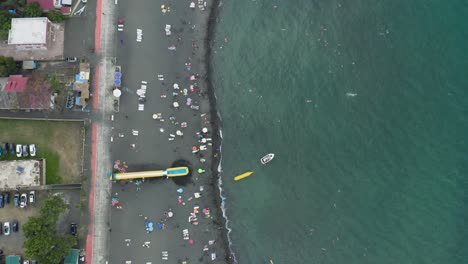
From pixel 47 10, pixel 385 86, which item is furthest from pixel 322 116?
pixel 47 10

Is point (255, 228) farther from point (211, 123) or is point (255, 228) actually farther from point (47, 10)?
point (47, 10)

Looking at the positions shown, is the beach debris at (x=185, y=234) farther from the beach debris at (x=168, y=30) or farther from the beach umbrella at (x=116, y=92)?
the beach debris at (x=168, y=30)

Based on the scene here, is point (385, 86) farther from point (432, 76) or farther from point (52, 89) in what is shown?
point (52, 89)

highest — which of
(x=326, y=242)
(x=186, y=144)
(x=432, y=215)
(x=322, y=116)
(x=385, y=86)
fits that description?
(x=385, y=86)

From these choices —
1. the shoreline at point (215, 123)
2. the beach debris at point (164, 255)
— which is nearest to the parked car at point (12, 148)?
the beach debris at point (164, 255)

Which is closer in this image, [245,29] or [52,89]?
[52,89]

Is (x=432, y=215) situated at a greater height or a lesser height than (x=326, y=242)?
greater

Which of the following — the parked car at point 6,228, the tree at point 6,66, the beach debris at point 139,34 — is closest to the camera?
the tree at point 6,66
